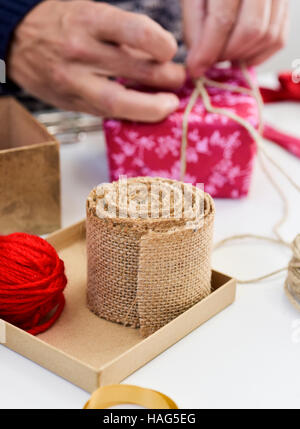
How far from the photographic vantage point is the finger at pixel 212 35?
0.84 metres

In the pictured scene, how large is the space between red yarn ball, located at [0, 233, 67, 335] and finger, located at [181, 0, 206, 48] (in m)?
0.47

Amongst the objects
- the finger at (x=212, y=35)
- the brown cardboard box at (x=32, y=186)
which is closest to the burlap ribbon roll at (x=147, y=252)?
the brown cardboard box at (x=32, y=186)

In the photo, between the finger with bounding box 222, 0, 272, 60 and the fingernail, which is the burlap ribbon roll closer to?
the fingernail

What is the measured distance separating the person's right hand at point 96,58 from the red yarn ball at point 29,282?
290 mm

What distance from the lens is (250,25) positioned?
843mm

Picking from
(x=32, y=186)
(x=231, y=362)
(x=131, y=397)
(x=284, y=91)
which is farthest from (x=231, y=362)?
(x=284, y=91)

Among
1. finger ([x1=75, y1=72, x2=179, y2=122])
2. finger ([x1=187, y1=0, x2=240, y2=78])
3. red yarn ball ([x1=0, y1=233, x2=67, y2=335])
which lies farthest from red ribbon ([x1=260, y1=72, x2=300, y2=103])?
red yarn ball ([x1=0, y1=233, x2=67, y2=335])

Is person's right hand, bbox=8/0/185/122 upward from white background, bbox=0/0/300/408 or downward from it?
upward

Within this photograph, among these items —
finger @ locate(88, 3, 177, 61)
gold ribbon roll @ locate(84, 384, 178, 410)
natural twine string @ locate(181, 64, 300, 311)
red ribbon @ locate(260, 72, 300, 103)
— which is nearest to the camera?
gold ribbon roll @ locate(84, 384, 178, 410)

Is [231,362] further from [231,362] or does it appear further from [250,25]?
[250,25]

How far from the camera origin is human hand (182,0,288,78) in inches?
33.0

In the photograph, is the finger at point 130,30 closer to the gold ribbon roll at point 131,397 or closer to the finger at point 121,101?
the finger at point 121,101

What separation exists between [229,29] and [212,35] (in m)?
0.03
